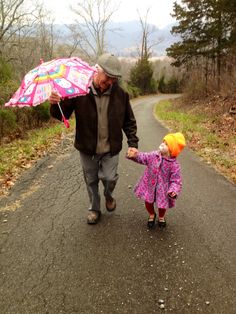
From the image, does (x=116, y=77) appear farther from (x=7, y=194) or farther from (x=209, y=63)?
(x=209, y=63)

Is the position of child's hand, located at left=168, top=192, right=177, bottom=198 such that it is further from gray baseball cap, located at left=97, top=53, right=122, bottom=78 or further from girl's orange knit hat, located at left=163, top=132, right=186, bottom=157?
gray baseball cap, located at left=97, top=53, right=122, bottom=78

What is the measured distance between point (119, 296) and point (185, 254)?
3.36ft

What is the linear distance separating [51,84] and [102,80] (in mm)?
595

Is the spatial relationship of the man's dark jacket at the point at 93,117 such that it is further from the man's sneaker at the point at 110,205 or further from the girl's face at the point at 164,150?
the man's sneaker at the point at 110,205

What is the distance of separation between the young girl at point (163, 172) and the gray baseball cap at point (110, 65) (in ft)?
3.11

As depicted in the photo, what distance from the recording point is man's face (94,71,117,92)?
343 cm

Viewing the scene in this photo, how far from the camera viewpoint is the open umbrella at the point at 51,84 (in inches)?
124

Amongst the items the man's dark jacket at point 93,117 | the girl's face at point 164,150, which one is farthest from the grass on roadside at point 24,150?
the girl's face at point 164,150

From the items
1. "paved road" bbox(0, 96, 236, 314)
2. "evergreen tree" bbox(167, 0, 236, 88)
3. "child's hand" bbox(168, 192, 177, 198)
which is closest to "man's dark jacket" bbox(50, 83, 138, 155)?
"child's hand" bbox(168, 192, 177, 198)

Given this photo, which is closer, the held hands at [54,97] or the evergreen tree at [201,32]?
the held hands at [54,97]

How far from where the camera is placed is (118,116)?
3.79 metres

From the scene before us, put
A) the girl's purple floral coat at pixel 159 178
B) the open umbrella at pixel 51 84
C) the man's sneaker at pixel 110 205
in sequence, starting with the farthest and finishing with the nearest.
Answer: the man's sneaker at pixel 110 205 < the girl's purple floral coat at pixel 159 178 < the open umbrella at pixel 51 84

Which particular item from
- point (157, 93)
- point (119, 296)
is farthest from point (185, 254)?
point (157, 93)

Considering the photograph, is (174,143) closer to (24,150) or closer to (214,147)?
(214,147)
